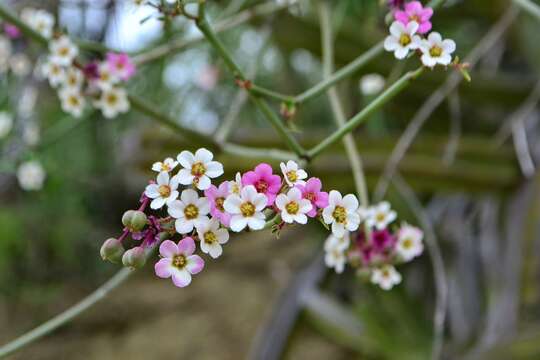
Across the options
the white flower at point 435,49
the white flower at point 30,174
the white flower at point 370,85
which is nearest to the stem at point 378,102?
the white flower at point 435,49

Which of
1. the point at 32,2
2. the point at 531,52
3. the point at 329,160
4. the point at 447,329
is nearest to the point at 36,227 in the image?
the point at 32,2

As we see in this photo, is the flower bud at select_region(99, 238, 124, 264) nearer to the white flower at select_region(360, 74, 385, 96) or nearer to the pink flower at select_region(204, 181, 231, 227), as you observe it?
the pink flower at select_region(204, 181, 231, 227)

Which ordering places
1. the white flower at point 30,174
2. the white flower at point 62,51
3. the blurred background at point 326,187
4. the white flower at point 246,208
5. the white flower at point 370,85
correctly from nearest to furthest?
the white flower at point 246,208, the white flower at point 62,51, the blurred background at point 326,187, the white flower at point 30,174, the white flower at point 370,85

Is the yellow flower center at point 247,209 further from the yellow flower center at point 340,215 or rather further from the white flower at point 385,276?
the white flower at point 385,276

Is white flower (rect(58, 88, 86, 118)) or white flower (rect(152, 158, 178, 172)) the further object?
white flower (rect(58, 88, 86, 118))

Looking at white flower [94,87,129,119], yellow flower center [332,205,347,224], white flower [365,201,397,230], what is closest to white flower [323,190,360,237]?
yellow flower center [332,205,347,224]

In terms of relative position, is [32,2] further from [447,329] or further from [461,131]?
[447,329]
